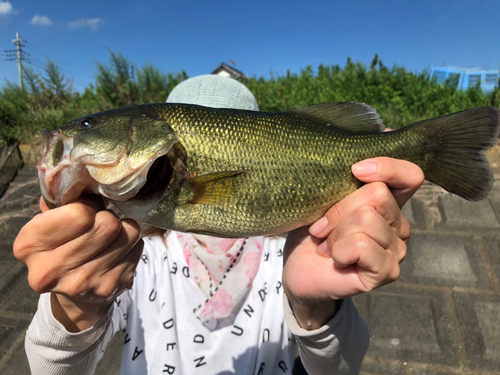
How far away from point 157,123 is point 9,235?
14.5 ft

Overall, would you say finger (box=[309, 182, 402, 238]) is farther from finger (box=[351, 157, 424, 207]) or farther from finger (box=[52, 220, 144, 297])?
finger (box=[52, 220, 144, 297])

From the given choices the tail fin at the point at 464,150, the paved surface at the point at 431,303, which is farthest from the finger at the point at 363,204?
the paved surface at the point at 431,303

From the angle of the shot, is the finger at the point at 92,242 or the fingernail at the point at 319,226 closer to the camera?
the finger at the point at 92,242

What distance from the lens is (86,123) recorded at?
121cm

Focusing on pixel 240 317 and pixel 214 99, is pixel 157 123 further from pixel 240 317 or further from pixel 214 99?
pixel 240 317

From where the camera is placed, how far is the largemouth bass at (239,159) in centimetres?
113

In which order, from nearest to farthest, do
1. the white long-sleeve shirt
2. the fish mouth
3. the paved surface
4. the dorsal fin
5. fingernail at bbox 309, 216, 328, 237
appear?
the fish mouth → fingernail at bbox 309, 216, 328, 237 → the dorsal fin → the white long-sleeve shirt → the paved surface

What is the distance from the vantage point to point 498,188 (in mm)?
4695

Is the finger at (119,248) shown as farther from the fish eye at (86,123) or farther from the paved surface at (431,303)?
the paved surface at (431,303)

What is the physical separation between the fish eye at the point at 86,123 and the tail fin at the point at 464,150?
1509mm

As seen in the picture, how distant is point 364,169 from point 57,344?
5.24 feet

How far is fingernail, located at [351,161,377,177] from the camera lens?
1307 millimetres

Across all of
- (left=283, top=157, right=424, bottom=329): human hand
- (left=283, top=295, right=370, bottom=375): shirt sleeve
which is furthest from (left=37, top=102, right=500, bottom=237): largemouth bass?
(left=283, top=295, right=370, bottom=375): shirt sleeve

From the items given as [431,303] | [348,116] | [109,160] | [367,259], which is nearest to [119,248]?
[109,160]
